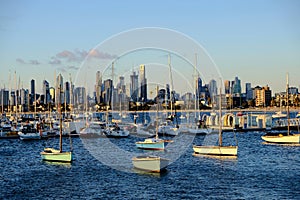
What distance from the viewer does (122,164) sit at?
49125 mm

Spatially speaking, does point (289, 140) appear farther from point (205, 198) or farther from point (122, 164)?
point (205, 198)

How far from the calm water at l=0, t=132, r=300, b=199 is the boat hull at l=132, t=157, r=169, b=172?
0.82m

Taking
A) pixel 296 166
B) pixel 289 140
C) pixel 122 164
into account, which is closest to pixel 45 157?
pixel 122 164

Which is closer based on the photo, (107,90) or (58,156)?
(58,156)

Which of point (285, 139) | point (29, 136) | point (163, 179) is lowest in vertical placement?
point (163, 179)

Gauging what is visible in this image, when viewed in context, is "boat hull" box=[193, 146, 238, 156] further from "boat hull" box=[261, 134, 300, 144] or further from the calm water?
"boat hull" box=[261, 134, 300, 144]

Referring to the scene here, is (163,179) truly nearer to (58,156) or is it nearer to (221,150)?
(58,156)

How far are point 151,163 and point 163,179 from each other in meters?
2.70

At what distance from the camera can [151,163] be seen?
42750 mm

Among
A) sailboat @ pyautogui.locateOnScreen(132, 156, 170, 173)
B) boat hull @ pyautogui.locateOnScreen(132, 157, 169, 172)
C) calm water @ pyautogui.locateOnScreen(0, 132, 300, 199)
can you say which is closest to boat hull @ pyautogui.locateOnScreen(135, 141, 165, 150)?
calm water @ pyautogui.locateOnScreen(0, 132, 300, 199)

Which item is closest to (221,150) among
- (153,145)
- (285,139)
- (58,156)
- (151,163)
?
(153,145)

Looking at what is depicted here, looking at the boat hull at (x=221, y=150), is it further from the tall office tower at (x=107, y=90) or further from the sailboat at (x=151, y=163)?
the tall office tower at (x=107, y=90)

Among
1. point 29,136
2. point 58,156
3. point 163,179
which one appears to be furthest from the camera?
point 29,136

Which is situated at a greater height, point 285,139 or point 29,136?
point 285,139
